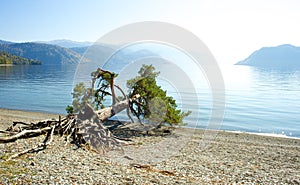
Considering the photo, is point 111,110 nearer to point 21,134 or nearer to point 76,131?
point 76,131

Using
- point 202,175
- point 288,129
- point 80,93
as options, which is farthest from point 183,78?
point 288,129

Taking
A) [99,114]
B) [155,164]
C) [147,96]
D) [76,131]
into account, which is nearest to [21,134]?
[76,131]

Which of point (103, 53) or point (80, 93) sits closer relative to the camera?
point (103, 53)

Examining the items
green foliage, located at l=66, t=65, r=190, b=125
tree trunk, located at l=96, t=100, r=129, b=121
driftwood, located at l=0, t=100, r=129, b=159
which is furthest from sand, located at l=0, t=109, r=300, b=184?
tree trunk, located at l=96, t=100, r=129, b=121

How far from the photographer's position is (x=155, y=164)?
10359mm

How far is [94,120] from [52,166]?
5.96 meters

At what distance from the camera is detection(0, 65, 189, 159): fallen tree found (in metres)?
11.5

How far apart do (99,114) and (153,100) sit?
3.87 m

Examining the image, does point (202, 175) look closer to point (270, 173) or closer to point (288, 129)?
point (270, 173)

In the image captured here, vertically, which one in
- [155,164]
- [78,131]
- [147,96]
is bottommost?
[155,164]

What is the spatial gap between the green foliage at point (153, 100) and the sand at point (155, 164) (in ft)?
6.20

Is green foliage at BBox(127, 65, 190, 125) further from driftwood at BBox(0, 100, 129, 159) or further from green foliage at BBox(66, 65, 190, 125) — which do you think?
driftwood at BBox(0, 100, 129, 159)

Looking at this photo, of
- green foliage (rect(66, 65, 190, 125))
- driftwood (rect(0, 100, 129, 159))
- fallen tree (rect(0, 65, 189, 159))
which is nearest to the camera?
driftwood (rect(0, 100, 129, 159))

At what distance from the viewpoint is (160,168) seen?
32.2 feet
